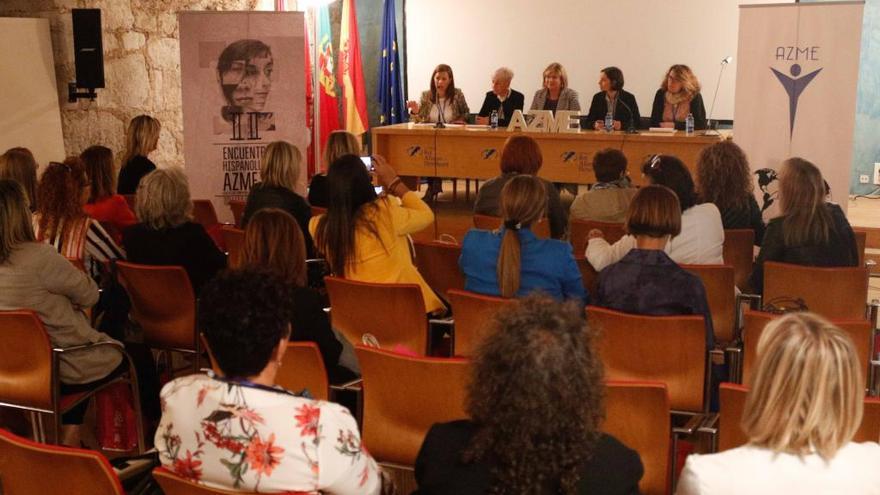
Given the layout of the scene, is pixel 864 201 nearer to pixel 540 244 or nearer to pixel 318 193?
pixel 318 193

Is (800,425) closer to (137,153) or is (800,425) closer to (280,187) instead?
(280,187)

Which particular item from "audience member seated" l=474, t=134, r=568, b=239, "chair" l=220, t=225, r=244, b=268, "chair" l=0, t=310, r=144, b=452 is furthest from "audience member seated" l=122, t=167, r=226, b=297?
"audience member seated" l=474, t=134, r=568, b=239

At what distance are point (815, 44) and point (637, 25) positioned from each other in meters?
4.58

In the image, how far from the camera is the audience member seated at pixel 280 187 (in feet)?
17.9

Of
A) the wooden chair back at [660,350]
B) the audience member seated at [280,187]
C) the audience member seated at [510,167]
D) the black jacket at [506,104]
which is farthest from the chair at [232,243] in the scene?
the black jacket at [506,104]

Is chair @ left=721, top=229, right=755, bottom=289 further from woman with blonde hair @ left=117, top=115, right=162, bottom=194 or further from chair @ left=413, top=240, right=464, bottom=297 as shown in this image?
woman with blonde hair @ left=117, top=115, right=162, bottom=194

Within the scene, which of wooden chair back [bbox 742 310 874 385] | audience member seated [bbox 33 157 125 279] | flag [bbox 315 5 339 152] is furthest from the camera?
flag [bbox 315 5 339 152]

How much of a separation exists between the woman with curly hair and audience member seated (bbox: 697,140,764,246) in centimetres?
349

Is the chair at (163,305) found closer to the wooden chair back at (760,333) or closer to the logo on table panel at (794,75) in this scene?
the wooden chair back at (760,333)

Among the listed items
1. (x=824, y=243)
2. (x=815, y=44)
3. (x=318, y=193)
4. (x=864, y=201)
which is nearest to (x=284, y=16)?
(x=318, y=193)

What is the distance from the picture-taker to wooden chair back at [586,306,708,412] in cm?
350

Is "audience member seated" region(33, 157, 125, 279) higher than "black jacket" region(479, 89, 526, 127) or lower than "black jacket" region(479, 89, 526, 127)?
lower

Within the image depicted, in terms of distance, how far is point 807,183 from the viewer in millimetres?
4715

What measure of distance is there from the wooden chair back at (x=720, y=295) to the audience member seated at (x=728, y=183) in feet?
3.60
